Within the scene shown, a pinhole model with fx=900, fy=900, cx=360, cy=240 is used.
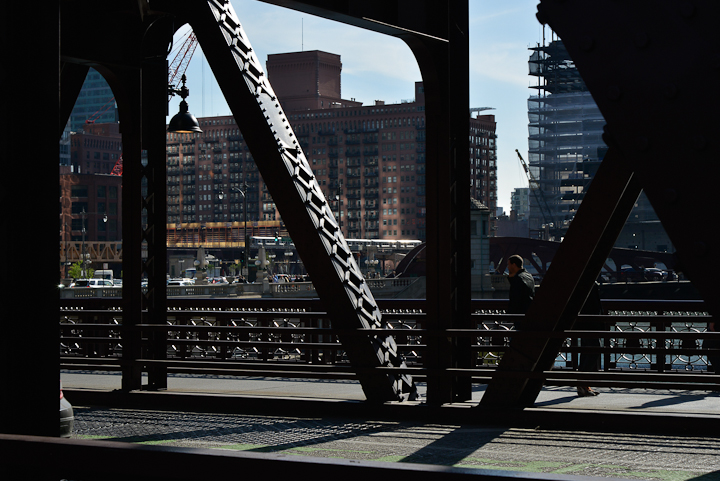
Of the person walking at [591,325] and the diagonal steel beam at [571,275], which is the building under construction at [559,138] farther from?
the diagonal steel beam at [571,275]

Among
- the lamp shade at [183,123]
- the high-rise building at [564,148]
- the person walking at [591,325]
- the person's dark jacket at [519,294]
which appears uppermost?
the high-rise building at [564,148]

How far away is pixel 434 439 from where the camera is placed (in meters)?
7.68

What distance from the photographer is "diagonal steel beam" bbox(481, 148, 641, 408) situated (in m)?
6.68

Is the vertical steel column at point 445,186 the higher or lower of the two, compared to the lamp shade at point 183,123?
lower

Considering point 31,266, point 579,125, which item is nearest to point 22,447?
point 31,266

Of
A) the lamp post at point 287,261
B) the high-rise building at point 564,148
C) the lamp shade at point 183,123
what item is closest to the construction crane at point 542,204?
the high-rise building at point 564,148

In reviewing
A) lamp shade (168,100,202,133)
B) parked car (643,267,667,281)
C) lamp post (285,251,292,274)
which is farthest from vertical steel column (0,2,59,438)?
lamp post (285,251,292,274)

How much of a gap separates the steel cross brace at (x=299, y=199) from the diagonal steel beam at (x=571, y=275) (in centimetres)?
124

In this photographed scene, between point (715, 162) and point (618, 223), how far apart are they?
15.8 ft

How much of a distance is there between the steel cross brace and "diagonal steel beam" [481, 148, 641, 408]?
1.24 meters

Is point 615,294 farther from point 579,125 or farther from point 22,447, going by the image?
point 22,447

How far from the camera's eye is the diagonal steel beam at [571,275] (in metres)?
6.68

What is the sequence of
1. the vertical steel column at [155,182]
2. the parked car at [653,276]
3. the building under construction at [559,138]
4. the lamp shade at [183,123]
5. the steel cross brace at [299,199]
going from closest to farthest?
the steel cross brace at [299,199] < the vertical steel column at [155,182] < the lamp shade at [183,123] < the parked car at [653,276] < the building under construction at [559,138]

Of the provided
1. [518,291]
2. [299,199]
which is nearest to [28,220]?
[299,199]
